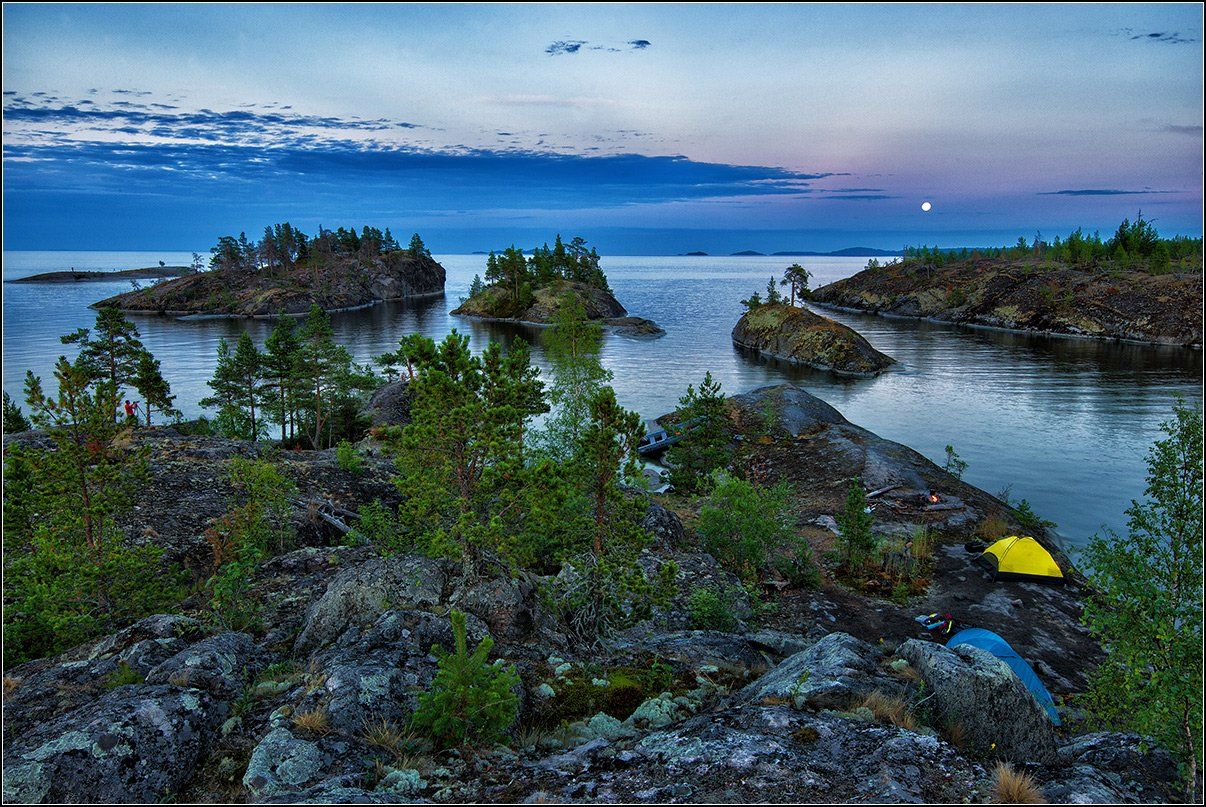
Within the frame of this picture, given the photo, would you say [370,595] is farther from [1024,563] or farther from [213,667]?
[1024,563]

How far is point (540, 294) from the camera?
138m

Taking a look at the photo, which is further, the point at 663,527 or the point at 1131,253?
the point at 1131,253

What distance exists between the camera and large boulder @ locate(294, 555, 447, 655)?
12641 mm

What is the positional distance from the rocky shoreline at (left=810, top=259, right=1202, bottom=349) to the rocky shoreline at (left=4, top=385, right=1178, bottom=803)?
94.0m

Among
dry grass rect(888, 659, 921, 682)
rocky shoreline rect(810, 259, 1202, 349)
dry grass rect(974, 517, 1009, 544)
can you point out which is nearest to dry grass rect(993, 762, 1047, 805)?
dry grass rect(888, 659, 921, 682)

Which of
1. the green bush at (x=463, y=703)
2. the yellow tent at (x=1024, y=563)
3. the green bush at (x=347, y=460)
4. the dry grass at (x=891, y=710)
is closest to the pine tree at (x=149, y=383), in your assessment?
the green bush at (x=347, y=460)

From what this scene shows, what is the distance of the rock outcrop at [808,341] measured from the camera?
80562 mm

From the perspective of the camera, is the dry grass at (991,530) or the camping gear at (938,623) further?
the dry grass at (991,530)

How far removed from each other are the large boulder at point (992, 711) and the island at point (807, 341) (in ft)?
238

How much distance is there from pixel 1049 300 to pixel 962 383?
62.8 metres

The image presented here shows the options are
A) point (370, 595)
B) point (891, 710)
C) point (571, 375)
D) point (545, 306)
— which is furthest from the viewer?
point (545, 306)

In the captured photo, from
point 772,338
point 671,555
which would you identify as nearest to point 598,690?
point 671,555

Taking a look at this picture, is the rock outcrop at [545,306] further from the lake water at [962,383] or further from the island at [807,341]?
the island at [807,341]

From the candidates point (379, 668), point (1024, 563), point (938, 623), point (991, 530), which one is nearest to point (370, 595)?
point (379, 668)
